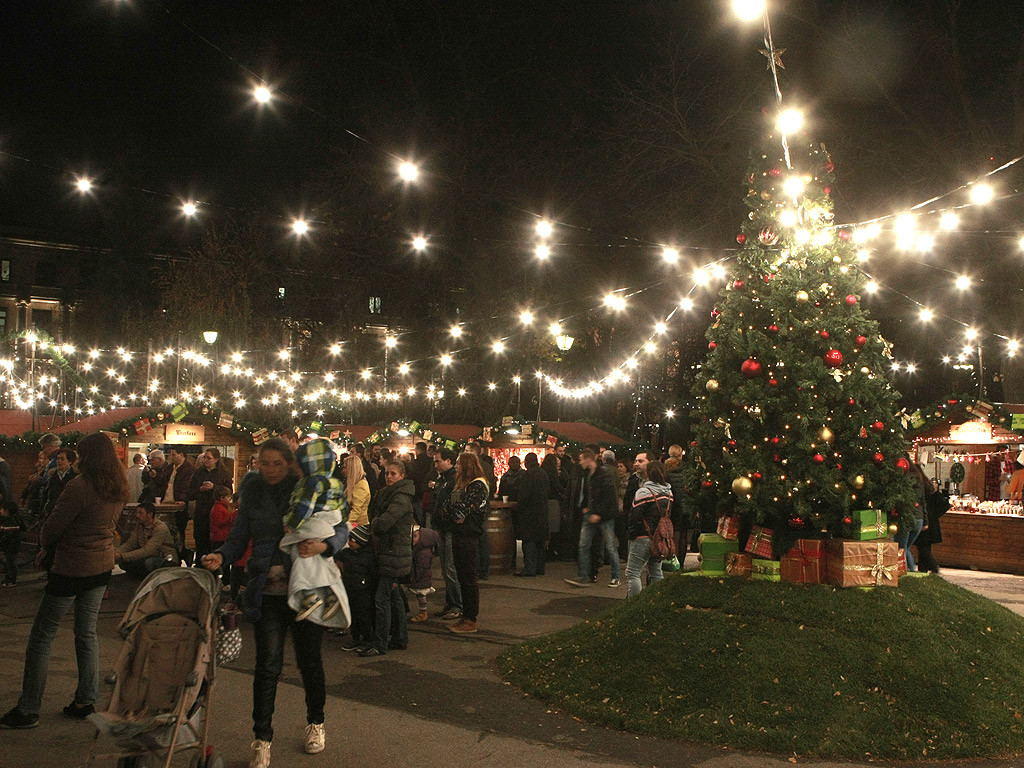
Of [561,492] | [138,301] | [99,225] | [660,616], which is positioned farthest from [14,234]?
[660,616]

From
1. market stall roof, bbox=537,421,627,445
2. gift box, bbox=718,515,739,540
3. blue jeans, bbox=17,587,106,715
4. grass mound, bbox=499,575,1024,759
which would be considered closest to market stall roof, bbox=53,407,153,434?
market stall roof, bbox=537,421,627,445

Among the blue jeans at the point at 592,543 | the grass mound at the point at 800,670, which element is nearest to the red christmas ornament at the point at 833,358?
the grass mound at the point at 800,670

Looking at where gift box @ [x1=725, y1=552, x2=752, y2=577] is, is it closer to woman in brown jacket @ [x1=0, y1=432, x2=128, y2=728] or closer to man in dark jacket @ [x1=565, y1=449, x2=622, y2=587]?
man in dark jacket @ [x1=565, y1=449, x2=622, y2=587]

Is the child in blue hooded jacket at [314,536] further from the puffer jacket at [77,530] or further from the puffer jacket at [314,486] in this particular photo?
the puffer jacket at [77,530]

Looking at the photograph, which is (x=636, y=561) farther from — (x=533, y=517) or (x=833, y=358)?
(x=533, y=517)

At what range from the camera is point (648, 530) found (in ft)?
32.7

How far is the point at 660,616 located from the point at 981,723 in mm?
2385

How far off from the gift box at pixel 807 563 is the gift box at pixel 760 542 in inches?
9.4

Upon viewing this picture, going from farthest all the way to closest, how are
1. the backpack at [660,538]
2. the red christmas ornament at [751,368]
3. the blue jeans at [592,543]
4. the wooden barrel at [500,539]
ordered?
the wooden barrel at [500,539]
the blue jeans at [592,543]
the backpack at [660,538]
the red christmas ornament at [751,368]

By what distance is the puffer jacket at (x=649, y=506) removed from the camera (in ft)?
32.6

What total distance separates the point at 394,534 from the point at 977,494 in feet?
45.4

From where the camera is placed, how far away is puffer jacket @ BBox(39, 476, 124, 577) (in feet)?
18.8

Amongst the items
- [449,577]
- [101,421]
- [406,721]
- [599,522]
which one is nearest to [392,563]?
[449,577]

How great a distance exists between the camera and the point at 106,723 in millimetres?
4316
